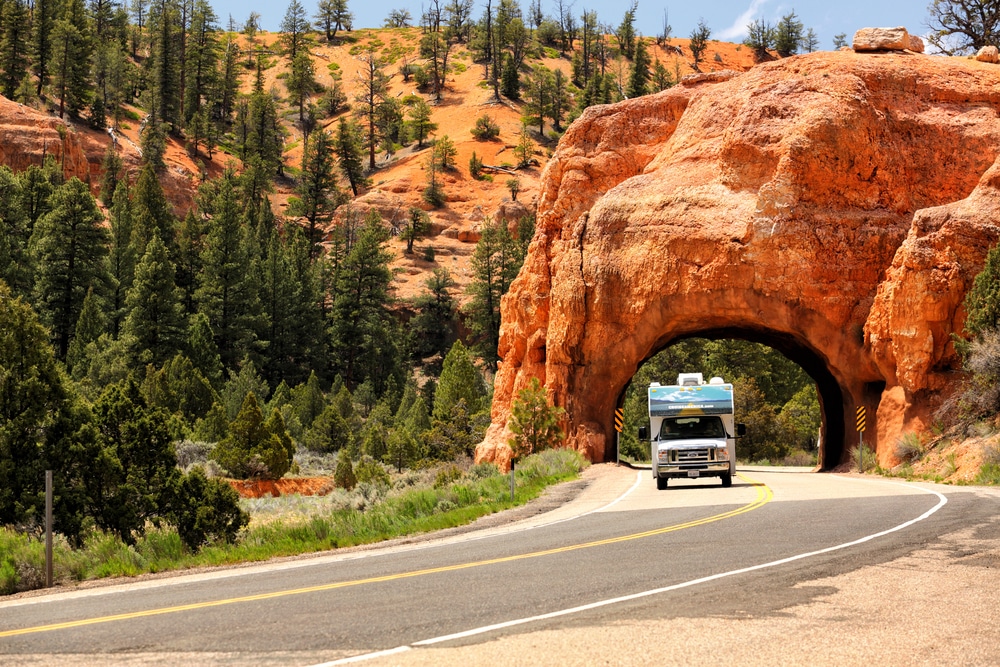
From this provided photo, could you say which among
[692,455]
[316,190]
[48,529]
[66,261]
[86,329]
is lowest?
[692,455]

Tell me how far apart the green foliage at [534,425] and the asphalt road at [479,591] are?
1940cm

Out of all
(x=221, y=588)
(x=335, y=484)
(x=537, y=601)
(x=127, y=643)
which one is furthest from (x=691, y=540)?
(x=335, y=484)

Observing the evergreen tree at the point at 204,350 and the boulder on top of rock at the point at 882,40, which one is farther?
the evergreen tree at the point at 204,350

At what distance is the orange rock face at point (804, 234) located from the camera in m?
31.5

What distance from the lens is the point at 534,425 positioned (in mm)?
36594

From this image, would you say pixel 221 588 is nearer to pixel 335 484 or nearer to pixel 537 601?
pixel 537 601

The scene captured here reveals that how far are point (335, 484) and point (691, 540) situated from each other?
110 feet

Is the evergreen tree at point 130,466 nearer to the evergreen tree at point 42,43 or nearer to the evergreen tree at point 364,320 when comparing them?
A: the evergreen tree at point 364,320

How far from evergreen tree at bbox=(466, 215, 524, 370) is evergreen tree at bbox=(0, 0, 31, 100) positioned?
4793 cm

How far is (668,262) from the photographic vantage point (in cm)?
A: 3528

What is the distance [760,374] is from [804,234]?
34.4 m


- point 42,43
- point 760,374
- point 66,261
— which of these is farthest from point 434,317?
point 42,43

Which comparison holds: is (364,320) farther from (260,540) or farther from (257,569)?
(257,569)

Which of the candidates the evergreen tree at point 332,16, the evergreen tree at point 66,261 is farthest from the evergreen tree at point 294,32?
the evergreen tree at point 66,261
